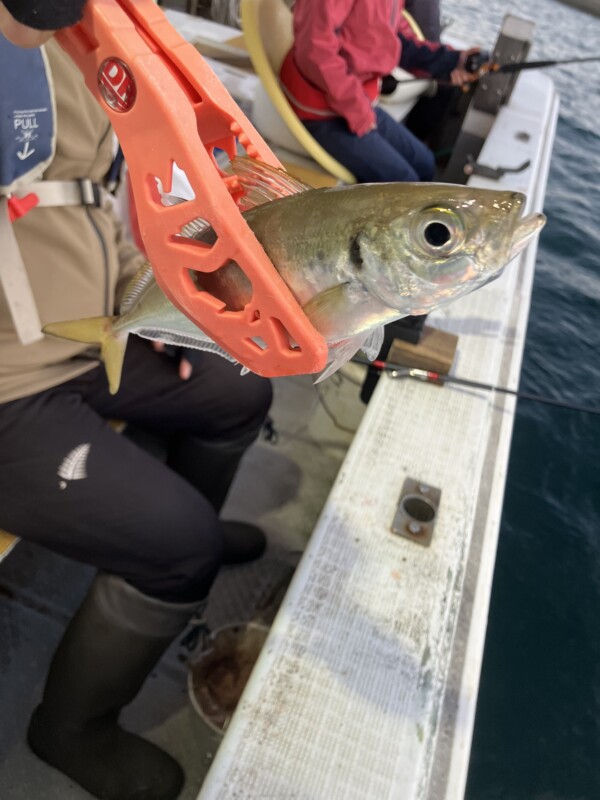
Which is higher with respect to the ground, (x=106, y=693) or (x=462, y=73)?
(x=462, y=73)

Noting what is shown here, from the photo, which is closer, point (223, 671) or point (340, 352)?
point (340, 352)

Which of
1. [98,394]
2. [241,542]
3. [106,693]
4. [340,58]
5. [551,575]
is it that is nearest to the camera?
[106,693]

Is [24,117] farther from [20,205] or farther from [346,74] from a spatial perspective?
[346,74]

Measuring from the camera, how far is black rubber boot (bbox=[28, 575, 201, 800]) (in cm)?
149

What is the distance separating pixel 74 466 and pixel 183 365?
526 millimetres

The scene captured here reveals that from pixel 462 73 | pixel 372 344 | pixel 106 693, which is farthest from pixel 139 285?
pixel 462 73

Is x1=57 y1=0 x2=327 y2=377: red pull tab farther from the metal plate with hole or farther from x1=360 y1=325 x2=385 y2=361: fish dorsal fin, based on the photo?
the metal plate with hole

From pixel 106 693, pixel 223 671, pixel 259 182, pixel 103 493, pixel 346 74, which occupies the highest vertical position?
pixel 259 182

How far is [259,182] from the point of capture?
2.77 feet

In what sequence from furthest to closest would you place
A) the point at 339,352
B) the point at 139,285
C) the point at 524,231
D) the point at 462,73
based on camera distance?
the point at 462,73
the point at 139,285
the point at 339,352
the point at 524,231

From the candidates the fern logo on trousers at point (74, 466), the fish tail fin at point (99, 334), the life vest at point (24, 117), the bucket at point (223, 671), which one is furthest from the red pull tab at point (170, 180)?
the bucket at point (223, 671)

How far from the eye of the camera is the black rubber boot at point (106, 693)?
1493mm

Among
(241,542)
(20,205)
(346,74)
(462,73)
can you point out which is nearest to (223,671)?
(241,542)

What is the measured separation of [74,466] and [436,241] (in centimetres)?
101
